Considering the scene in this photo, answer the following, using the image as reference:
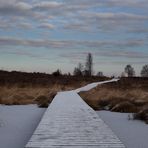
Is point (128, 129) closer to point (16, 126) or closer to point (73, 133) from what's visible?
point (73, 133)

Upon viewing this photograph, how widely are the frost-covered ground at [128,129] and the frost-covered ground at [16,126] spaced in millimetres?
2464

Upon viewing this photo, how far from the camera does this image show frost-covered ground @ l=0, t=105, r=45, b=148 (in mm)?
8905

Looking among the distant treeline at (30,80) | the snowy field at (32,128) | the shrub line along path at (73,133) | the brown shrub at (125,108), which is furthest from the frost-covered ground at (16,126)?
the distant treeline at (30,80)

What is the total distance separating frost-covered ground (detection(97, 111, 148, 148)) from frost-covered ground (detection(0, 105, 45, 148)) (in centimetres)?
246

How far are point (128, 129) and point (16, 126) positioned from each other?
11.2 ft

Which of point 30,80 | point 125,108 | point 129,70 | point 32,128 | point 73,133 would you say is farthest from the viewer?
point 129,70

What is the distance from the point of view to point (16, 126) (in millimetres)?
11172

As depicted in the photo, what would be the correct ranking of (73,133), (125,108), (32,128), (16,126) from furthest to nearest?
1. (125,108)
2. (16,126)
3. (32,128)
4. (73,133)

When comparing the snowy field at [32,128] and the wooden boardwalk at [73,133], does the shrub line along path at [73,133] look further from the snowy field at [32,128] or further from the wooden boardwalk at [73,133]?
the snowy field at [32,128]

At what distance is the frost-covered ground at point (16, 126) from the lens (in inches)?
351

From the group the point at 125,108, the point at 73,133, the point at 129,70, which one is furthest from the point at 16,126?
the point at 129,70

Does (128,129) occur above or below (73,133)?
below

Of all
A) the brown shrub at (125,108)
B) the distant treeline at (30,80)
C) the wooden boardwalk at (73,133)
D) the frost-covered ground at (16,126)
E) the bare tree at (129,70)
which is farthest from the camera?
the bare tree at (129,70)

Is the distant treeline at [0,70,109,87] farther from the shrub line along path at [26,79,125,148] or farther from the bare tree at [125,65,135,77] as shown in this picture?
the bare tree at [125,65,135,77]
